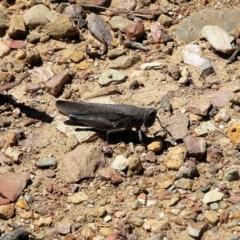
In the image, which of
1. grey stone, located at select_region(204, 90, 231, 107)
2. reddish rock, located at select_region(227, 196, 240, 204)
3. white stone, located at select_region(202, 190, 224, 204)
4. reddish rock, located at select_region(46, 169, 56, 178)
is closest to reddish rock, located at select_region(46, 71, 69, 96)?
reddish rock, located at select_region(46, 169, 56, 178)

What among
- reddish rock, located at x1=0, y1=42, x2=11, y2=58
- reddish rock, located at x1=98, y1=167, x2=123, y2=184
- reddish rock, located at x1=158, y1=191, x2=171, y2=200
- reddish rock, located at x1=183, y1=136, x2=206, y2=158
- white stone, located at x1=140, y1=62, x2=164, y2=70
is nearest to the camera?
reddish rock, located at x1=158, y1=191, x2=171, y2=200

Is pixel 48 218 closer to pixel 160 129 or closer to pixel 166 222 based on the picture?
pixel 166 222

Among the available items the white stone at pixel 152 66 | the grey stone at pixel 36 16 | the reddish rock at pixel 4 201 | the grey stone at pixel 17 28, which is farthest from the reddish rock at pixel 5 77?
the reddish rock at pixel 4 201

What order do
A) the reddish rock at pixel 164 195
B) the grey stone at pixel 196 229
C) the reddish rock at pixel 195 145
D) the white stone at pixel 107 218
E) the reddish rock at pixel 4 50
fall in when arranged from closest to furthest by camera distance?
the grey stone at pixel 196 229
the white stone at pixel 107 218
the reddish rock at pixel 164 195
the reddish rock at pixel 195 145
the reddish rock at pixel 4 50

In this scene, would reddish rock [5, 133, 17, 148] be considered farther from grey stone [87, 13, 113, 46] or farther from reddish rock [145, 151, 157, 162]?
grey stone [87, 13, 113, 46]

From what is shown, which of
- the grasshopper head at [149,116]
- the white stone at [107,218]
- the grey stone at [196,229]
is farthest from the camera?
the grasshopper head at [149,116]

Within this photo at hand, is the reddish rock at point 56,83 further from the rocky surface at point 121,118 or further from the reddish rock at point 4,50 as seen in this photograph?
the reddish rock at point 4,50

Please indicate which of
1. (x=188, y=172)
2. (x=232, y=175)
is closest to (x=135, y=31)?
(x=188, y=172)

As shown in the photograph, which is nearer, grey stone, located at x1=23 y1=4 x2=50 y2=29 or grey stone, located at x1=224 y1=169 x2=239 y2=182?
grey stone, located at x1=224 y1=169 x2=239 y2=182
